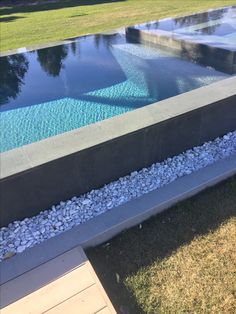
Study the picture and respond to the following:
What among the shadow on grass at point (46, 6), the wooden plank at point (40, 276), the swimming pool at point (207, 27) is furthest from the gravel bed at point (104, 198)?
the shadow on grass at point (46, 6)

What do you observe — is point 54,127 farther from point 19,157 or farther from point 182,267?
point 182,267

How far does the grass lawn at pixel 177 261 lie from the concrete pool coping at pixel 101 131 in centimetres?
87

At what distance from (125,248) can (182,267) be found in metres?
0.49

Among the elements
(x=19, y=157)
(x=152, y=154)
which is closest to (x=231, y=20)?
(x=152, y=154)

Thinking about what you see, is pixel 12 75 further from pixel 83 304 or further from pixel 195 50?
pixel 83 304

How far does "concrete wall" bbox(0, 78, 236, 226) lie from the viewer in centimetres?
287

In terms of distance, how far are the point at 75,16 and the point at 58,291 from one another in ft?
40.6

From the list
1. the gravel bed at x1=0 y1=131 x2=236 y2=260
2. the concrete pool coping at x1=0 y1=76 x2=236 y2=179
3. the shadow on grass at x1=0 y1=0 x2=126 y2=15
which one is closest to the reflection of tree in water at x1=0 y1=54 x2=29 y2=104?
the concrete pool coping at x1=0 y1=76 x2=236 y2=179

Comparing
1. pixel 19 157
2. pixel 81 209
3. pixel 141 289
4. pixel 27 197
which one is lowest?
pixel 141 289

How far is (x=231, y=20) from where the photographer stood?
8.34 metres

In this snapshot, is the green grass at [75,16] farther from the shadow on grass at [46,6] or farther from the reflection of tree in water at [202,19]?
the reflection of tree in water at [202,19]

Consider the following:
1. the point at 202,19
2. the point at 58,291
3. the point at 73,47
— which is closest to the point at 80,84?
the point at 73,47

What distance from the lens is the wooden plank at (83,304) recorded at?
229 cm

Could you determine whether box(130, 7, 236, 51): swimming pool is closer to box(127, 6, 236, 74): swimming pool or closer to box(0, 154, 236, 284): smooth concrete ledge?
box(127, 6, 236, 74): swimming pool
